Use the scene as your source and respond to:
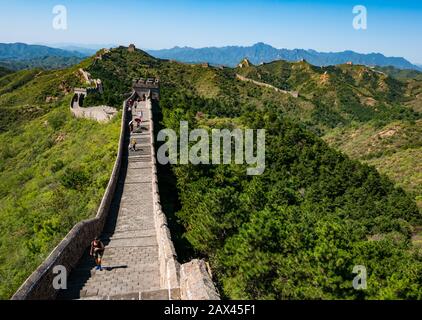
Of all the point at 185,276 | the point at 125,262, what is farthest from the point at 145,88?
the point at 185,276

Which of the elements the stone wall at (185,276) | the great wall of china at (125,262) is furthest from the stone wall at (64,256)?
the stone wall at (185,276)

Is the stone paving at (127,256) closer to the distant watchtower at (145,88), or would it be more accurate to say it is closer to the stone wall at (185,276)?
the stone wall at (185,276)

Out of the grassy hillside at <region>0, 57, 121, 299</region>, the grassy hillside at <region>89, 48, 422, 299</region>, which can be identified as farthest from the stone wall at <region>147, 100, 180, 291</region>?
the grassy hillside at <region>0, 57, 121, 299</region>

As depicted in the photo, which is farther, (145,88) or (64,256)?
(145,88)

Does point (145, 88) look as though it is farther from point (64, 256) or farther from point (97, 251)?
point (64, 256)

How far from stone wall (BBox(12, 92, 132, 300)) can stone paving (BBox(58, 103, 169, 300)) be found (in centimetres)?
34

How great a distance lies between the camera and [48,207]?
23344mm

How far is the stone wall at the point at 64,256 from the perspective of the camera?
10.0 meters

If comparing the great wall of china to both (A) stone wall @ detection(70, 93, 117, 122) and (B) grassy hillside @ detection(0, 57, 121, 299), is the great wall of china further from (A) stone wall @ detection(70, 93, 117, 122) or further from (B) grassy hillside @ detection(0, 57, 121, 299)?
(A) stone wall @ detection(70, 93, 117, 122)

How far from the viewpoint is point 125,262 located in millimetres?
13531

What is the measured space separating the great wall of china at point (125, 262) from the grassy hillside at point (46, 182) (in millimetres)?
1591

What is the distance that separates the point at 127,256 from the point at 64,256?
7.45ft

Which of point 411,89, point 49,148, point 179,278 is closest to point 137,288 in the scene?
point 179,278

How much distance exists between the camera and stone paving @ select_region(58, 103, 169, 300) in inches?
457
